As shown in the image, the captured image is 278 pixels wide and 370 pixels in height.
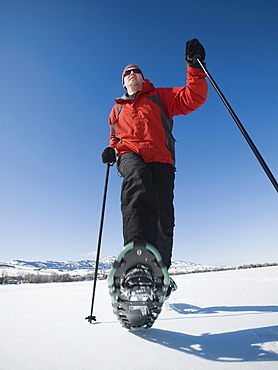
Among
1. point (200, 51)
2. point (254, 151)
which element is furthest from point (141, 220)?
point (200, 51)

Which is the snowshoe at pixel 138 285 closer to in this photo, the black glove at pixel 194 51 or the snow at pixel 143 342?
the snow at pixel 143 342

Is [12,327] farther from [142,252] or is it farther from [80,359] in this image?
[142,252]

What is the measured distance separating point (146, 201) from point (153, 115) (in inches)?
41.7

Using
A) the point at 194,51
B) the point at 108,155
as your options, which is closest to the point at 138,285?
the point at 108,155

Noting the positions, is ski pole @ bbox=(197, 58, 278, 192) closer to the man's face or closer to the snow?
the man's face

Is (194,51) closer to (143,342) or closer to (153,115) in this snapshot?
(153,115)

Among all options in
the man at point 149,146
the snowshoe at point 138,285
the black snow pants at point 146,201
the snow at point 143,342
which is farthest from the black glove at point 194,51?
the snow at point 143,342

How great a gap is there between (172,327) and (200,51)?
2400 mm

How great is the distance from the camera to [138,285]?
4.30 feet

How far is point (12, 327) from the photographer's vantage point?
1.65 m

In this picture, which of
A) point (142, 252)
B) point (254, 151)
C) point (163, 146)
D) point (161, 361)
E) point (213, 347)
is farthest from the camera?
point (163, 146)

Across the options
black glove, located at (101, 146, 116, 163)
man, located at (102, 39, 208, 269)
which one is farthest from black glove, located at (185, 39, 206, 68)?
black glove, located at (101, 146, 116, 163)

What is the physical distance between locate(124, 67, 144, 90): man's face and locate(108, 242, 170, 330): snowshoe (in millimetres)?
1962

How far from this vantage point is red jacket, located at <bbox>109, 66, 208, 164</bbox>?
217 cm
